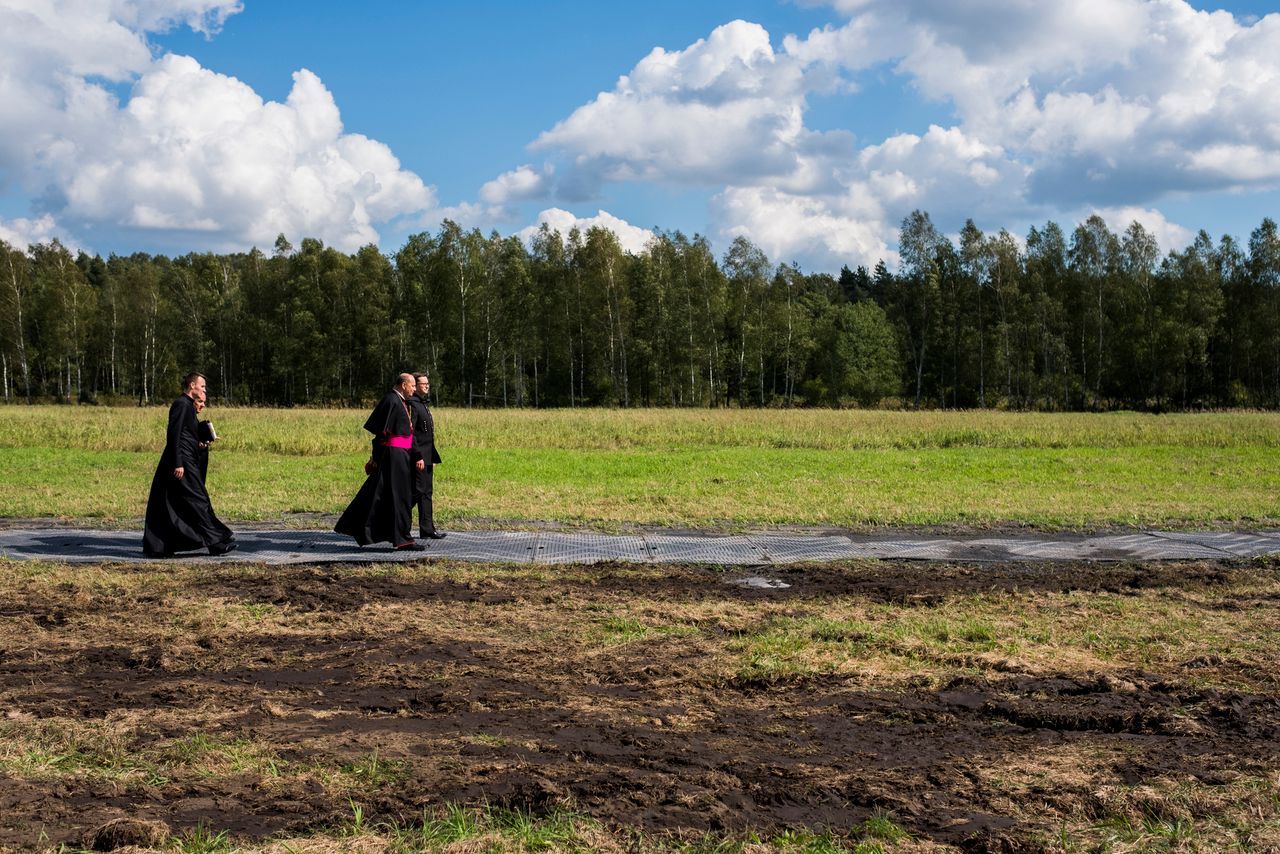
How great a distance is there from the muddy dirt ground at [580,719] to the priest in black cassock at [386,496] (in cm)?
220

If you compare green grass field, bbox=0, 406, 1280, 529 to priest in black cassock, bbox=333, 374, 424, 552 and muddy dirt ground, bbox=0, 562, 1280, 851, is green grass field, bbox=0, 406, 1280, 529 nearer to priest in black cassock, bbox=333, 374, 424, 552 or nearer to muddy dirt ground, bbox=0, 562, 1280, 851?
priest in black cassock, bbox=333, 374, 424, 552

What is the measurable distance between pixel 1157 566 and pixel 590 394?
5806 cm

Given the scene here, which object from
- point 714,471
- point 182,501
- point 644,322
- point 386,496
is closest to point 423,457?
point 386,496

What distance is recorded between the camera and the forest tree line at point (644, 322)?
61.2m

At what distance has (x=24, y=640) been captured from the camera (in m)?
7.14

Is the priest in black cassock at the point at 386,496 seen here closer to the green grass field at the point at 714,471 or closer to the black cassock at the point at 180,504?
the black cassock at the point at 180,504

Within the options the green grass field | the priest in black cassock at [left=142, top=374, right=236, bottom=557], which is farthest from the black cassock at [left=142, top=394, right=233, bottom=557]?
the green grass field

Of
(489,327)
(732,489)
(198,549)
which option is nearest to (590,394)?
(489,327)

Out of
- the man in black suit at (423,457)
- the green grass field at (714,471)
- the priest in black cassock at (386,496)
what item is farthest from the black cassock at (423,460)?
the green grass field at (714,471)

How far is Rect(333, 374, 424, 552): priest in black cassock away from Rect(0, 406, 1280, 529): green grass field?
1970mm

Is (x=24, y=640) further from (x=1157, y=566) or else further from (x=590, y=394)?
(x=590, y=394)

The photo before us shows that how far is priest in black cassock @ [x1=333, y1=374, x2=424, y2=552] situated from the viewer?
11.0 meters

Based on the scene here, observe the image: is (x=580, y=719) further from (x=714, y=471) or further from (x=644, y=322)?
(x=644, y=322)

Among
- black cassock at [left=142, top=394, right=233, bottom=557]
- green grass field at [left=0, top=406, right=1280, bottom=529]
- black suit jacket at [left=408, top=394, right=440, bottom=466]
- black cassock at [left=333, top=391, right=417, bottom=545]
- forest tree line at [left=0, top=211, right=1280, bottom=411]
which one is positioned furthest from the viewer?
forest tree line at [left=0, top=211, right=1280, bottom=411]
